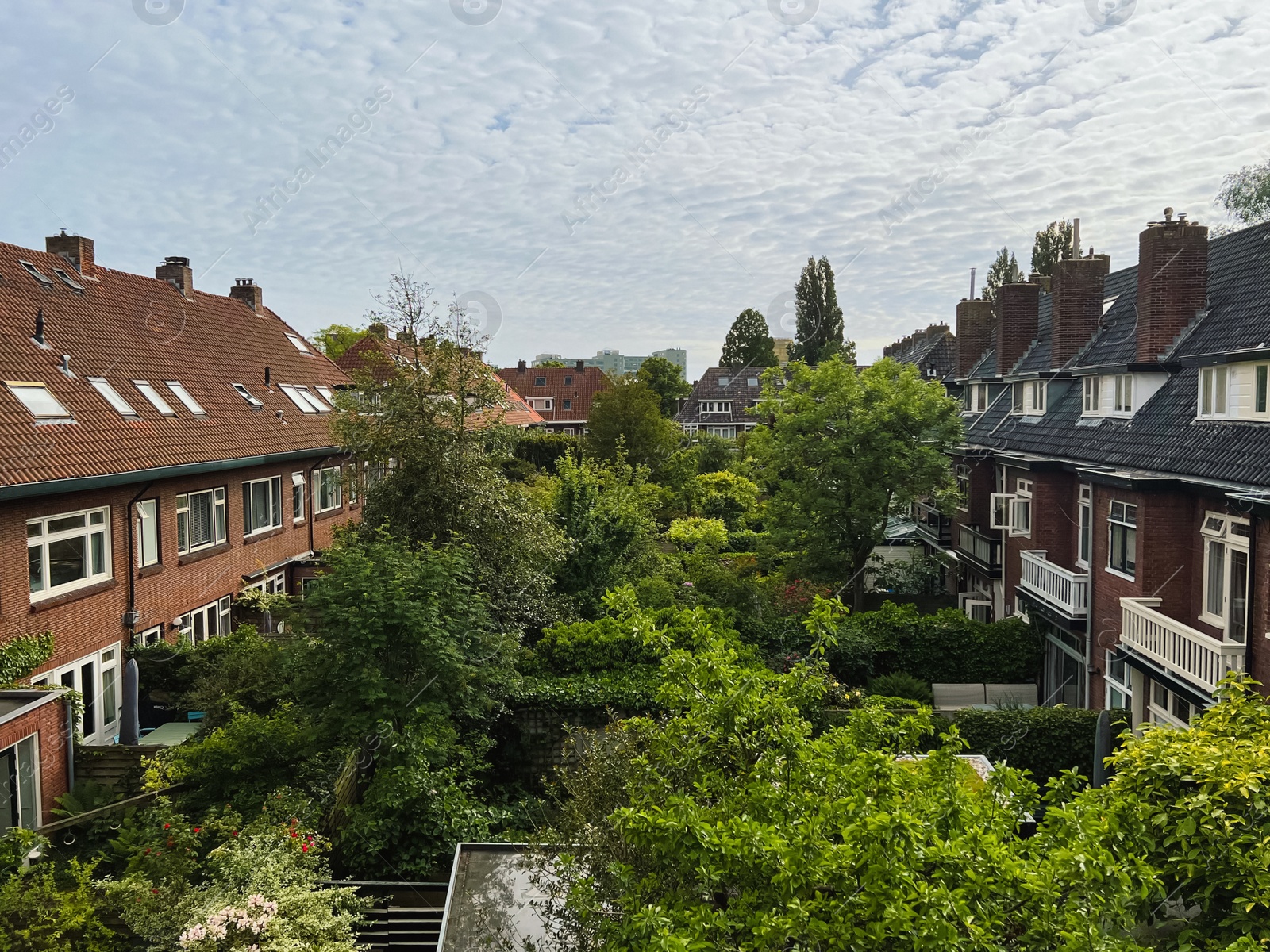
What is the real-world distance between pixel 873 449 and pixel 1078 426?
4962 mm

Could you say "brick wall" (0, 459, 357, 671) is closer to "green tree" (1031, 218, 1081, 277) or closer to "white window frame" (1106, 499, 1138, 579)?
"white window frame" (1106, 499, 1138, 579)

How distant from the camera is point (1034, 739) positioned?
15.4 m

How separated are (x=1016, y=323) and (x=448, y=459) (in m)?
17.5

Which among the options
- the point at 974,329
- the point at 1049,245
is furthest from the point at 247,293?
the point at 1049,245

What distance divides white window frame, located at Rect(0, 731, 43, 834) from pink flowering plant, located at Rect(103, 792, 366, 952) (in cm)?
180

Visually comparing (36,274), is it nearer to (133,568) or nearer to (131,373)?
(131,373)

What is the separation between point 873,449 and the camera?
22750 mm

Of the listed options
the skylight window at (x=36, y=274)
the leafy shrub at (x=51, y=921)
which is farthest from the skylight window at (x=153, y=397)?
the leafy shrub at (x=51, y=921)

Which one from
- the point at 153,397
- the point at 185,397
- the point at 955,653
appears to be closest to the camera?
the point at 153,397

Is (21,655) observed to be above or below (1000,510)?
A: below

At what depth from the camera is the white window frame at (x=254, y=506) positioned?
21.9 m

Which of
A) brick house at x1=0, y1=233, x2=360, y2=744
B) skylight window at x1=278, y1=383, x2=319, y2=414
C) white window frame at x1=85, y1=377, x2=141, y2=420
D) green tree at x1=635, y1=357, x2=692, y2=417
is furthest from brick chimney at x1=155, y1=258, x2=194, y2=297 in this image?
green tree at x1=635, y1=357, x2=692, y2=417

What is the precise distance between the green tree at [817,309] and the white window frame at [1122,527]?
53255mm

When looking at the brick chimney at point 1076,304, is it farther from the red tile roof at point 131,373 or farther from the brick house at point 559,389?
the brick house at point 559,389
